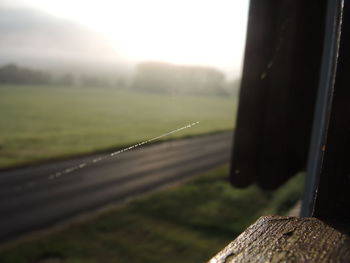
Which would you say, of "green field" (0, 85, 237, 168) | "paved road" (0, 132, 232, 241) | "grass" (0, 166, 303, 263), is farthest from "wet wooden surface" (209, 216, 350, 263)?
"green field" (0, 85, 237, 168)

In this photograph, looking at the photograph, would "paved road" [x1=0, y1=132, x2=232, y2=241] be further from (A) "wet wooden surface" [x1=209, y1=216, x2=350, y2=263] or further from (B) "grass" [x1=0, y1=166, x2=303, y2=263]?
(A) "wet wooden surface" [x1=209, y1=216, x2=350, y2=263]

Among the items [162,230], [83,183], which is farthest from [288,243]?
[83,183]

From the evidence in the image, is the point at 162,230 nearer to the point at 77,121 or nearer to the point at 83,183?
the point at 83,183

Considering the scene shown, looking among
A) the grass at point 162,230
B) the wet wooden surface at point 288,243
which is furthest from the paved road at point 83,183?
the wet wooden surface at point 288,243

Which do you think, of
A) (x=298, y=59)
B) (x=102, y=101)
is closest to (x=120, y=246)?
(x=298, y=59)

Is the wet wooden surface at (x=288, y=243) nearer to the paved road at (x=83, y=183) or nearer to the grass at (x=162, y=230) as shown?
the grass at (x=162, y=230)

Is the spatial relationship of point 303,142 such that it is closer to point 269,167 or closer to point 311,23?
point 269,167
